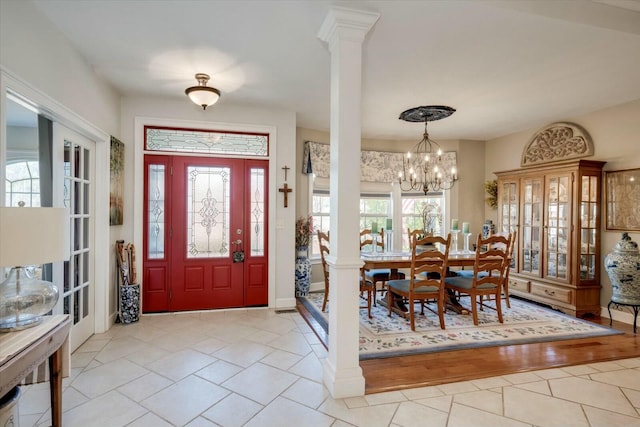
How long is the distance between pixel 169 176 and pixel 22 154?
1.91m

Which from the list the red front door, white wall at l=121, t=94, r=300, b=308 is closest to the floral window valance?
white wall at l=121, t=94, r=300, b=308

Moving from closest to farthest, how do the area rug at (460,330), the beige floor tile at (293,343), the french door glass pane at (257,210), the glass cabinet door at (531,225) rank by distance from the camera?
the beige floor tile at (293,343)
the area rug at (460,330)
the french door glass pane at (257,210)
the glass cabinet door at (531,225)

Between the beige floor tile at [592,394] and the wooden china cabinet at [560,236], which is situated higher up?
the wooden china cabinet at [560,236]

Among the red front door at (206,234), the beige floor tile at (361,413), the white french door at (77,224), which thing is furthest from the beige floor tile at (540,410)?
the white french door at (77,224)

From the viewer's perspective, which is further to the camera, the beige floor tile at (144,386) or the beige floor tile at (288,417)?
the beige floor tile at (144,386)

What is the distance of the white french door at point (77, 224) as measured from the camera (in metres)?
2.88

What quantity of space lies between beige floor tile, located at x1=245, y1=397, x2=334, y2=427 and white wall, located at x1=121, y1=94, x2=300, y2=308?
232 cm

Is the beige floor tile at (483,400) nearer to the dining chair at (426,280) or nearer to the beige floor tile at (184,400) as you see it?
the dining chair at (426,280)

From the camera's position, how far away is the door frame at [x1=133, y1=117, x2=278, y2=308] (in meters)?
4.07

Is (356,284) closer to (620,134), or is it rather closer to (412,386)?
(412,386)

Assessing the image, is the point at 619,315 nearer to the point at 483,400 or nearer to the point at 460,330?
the point at 460,330

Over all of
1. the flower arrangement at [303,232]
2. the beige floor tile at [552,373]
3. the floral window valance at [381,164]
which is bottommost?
the beige floor tile at [552,373]

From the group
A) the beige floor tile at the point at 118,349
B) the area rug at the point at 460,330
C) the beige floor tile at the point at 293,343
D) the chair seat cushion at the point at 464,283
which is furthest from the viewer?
the chair seat cushion at the point at 464,283

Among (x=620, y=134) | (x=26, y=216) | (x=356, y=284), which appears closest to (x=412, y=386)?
(x=356, y=284)
